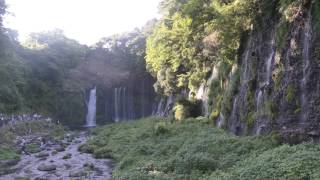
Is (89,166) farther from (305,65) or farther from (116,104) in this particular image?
(116,104)

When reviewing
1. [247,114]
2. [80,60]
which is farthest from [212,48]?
[80,60]

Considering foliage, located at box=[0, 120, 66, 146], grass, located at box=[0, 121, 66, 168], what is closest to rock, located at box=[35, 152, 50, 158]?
grass, located at box=[0, 121, 66, 168]

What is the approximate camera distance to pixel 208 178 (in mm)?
14453

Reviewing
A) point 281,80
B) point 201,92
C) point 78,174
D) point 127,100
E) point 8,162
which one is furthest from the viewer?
point 127,100

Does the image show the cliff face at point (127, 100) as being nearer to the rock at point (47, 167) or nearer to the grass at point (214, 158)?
the grass at point (214, 158)

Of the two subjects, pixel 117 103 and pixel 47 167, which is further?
pixel 117 103

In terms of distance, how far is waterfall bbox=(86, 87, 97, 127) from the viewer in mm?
63028

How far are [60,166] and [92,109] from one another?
40.4 metres

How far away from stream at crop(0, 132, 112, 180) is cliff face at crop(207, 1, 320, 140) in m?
7.74

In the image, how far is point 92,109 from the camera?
64375 millimetres

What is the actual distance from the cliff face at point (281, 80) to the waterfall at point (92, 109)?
133 ft

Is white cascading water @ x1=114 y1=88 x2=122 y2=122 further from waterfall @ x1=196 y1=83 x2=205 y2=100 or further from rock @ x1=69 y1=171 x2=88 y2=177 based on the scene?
rock @ x1=69 y1=171 x2=88 y2=177

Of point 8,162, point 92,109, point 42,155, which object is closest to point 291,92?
point 8,162

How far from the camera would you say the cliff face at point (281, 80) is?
1616 cm
